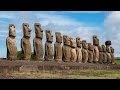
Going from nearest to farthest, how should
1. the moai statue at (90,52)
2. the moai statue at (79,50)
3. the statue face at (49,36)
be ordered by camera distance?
the statue face at (49,36)
the moai statue at (79,50)
the moai statue at (90,52)

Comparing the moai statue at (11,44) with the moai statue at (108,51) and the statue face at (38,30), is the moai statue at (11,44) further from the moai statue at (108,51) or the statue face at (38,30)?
the moai statue at (108,51)

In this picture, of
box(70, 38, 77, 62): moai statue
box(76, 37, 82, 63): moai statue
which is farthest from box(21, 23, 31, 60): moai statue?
box(76, 37, 82, 63): moai statue

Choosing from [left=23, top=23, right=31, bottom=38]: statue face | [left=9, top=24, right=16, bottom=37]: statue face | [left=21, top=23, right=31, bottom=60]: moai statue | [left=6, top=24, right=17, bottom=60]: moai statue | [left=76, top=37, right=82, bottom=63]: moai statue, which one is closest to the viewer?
[left=6, top=24, right=17, bottom=60]: moai statue

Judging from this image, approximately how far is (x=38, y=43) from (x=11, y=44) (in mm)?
2132

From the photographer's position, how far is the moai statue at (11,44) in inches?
602

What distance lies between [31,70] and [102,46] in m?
10.8

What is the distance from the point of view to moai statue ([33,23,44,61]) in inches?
666

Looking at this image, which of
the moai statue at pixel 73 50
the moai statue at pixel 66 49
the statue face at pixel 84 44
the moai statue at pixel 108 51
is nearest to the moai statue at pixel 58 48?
the moai statue at pixel 66 49

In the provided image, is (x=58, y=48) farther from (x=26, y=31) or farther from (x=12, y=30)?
(x=12, y=30)

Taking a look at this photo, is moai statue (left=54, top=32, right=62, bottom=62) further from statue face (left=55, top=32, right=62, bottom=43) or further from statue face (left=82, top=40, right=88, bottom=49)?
statue face (left=82, top=40, right=88, bottom=49)

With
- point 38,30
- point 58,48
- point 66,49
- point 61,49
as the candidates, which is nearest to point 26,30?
point 38,30
